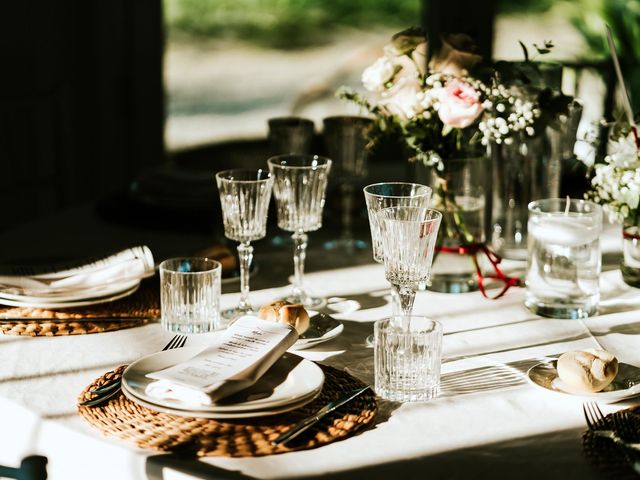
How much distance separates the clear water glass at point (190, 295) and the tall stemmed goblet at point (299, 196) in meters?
0.19

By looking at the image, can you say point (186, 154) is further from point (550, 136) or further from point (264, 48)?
point (264, 48)

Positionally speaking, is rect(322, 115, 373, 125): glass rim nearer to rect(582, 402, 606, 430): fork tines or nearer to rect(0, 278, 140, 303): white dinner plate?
rect(0, 278, 140, 303): white dinner plate

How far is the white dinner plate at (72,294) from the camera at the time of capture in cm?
160

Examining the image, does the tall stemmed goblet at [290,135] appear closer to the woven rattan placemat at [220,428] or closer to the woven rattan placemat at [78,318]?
the woven rattan placemat at [78,318]

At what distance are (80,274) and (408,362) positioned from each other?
0.67 metres

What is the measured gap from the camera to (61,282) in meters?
1.65

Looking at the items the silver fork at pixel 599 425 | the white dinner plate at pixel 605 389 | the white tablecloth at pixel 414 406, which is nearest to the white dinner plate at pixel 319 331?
the white tablecloth at pixel 414 406

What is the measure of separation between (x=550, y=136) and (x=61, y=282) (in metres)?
1.00

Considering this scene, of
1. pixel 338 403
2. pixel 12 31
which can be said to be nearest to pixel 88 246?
pixel 338 403

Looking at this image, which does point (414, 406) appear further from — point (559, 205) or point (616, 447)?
point (559, 205)

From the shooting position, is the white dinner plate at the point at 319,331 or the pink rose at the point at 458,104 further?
the pink rose at the point at 458,104

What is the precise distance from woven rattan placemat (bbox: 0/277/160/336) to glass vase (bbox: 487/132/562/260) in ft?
2.52

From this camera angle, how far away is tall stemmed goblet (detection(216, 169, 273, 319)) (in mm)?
1586

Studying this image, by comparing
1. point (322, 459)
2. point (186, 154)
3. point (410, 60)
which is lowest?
point (322, 459)
